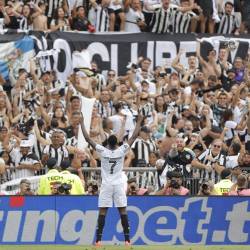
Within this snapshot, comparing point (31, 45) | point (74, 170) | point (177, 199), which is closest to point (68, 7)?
point (31, 45)

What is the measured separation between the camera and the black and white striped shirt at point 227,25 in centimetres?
2895

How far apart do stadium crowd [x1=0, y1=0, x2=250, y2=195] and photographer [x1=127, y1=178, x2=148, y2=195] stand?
0.03m

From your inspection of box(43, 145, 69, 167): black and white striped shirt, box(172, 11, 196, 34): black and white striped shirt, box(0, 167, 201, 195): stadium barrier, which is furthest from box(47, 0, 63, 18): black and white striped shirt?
box(0, 167, 201, 195): stadium barrier

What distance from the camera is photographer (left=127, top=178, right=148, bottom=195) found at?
20891 millimetres

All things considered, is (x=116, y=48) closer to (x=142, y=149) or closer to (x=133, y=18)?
(x=133, y=18)

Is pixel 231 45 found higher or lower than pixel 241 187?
higher

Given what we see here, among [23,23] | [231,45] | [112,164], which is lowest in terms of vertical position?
[231,45]

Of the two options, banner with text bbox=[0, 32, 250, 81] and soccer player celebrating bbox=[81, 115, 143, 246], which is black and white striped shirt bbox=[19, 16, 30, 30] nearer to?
banner with text bbox=[0, 32, 250, 81]

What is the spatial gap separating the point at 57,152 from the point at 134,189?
98.1 inches

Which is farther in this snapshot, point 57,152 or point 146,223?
point 57,152

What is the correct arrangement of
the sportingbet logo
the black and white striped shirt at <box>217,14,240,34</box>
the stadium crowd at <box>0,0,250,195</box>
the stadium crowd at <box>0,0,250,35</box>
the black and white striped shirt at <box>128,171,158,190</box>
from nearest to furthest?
the sportingbet logo → the stadium crowd at <box>0,0,250,195</box> → the black and white striped shirt at <box>128,171,158,190</box> → the stadium crowd at <box>0,0,250,35</box> → the black and white striped shirt at <box>217,14,240,34</box>

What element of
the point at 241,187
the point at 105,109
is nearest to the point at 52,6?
the point at 105,109

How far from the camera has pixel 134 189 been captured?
68.7ft

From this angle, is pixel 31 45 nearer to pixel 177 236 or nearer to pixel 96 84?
pixel 96 84
